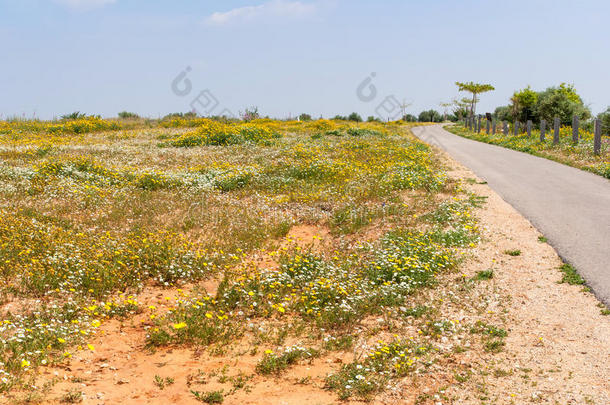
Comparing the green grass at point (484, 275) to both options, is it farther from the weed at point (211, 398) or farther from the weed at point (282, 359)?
the weed at point (211, 398)

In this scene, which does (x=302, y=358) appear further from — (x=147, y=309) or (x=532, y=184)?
(x=532, y=184)

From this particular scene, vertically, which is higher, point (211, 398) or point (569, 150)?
point (569, 150)

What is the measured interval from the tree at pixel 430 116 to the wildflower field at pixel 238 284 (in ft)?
279

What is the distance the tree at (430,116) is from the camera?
314 feet

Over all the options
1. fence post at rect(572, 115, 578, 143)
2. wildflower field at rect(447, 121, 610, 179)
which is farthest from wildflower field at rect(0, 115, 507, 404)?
fence post at rect(572, 115, 578, 143)

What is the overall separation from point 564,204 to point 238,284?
950 centimetres

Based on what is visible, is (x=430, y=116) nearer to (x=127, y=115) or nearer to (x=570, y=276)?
(x=127, y=115)

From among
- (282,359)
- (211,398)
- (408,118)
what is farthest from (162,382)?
(408,118)

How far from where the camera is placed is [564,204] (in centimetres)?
1249

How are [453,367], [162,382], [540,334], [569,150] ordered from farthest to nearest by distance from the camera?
[569,150] → [540,334] → [453,367] → [162,382]

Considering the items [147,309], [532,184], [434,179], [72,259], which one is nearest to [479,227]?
[434,179]

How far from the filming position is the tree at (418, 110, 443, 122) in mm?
95750

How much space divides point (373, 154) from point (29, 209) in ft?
48.7

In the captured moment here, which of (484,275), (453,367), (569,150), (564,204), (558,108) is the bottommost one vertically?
(453,367)
